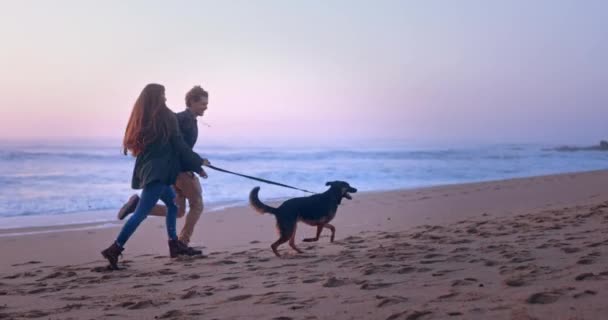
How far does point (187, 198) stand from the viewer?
6367mm

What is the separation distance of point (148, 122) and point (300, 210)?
1766 mm

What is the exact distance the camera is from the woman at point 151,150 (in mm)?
5660

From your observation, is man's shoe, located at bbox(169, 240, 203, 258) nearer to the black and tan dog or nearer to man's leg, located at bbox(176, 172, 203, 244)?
man's leg, located at bbox(176, 172, 203, 244)

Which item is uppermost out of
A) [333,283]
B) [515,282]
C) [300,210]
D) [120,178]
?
[300,210]

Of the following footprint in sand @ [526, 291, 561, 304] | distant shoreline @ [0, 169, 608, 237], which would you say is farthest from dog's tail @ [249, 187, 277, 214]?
distant shoreline @ [0, 169, 608, 237]

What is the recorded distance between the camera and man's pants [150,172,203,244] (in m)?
6.25

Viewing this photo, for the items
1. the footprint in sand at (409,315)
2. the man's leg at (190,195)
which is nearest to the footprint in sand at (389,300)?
the footprint in sand at (409,315)

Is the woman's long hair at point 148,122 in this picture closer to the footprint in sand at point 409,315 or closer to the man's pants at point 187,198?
the man's pants at point 187,198

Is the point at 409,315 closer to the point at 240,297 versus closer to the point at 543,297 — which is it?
the point at 543,297

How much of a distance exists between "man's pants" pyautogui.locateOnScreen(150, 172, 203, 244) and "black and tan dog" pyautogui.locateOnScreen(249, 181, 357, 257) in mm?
547

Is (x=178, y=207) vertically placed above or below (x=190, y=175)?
below

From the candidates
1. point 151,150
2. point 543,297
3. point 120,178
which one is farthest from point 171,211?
point 120,178

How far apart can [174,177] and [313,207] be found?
1516 mm

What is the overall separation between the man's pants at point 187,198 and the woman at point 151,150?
400 mm
